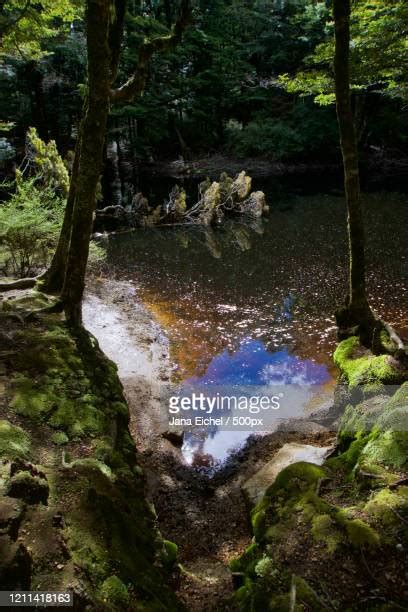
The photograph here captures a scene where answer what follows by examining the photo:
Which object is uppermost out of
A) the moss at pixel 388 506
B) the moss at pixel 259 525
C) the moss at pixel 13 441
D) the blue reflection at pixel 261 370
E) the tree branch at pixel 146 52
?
the tree branch at pixel 146 52

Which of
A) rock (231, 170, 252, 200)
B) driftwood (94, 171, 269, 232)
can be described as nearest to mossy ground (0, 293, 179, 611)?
driftwood (94, 171, 269, 232)

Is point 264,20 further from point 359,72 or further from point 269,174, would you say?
point 359,72

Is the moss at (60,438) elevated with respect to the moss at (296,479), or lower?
elevated

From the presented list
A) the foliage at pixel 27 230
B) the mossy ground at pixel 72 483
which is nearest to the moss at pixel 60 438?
the mossy ground at pixel 72 483

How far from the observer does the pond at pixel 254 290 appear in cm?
839

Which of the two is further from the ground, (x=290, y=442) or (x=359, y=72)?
(x=359, y=72)

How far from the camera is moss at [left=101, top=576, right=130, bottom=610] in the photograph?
2.83 m

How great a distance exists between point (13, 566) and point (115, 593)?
0.70 metres

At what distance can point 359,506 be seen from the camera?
352cm

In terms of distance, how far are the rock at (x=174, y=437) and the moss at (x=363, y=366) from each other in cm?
255

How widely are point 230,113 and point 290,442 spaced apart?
37.4 metres

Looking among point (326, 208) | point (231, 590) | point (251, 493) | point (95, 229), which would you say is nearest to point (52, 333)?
point (251, 493)

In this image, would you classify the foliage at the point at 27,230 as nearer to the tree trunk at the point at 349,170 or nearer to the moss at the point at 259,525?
the tree trunk at the point at 349,170

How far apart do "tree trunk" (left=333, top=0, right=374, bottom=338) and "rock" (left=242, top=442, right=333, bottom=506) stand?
253 cm
